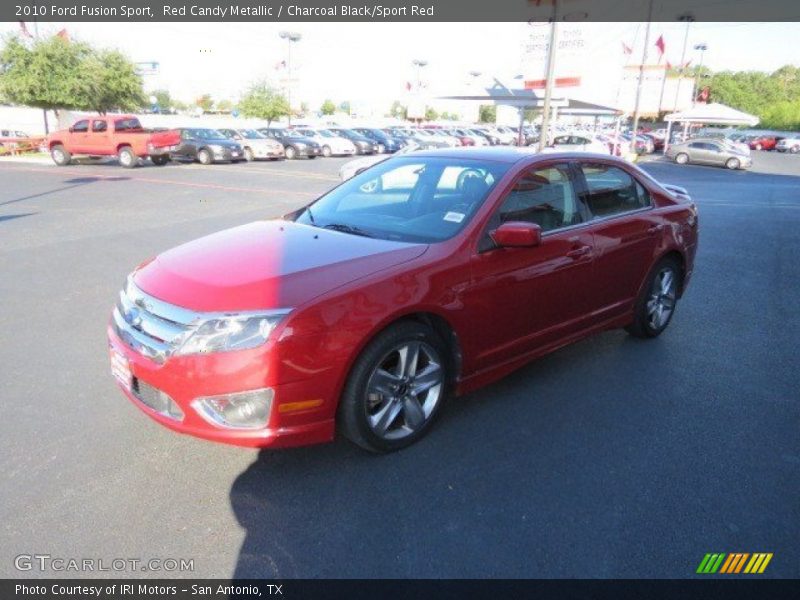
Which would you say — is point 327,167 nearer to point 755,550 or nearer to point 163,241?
point 163,241

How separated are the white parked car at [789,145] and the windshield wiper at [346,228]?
66643 millimetres

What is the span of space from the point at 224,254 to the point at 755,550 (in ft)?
10.0

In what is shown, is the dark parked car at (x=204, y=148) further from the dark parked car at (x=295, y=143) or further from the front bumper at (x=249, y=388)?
the front bumper at (x=249, y=388)

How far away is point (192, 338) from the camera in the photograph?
2.84 meters

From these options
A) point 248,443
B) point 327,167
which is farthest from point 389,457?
point 327,167

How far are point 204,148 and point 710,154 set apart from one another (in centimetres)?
2636

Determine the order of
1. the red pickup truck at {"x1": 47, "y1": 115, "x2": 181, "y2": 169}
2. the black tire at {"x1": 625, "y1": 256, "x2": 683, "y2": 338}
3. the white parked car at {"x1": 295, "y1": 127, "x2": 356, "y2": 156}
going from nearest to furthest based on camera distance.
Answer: the black tire at {"x1": 625, "y1": 256, "x2": 683, "y2": 338} → the red pickup truck at {"x1": 47, "y1": 115, "x2": 181, "y2": 169} → the white parked car at {"x1": 295, "y1": 127, "x2": 356, "y2": 156}

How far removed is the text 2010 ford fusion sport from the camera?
285 centimetres

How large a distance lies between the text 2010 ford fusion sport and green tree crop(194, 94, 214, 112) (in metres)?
114

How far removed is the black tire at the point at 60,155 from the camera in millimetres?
23406

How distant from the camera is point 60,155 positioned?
23531 millimetres

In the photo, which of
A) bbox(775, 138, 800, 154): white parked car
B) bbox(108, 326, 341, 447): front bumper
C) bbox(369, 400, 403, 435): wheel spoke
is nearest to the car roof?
bbox(369, 400, 403, 435): wheel spoke

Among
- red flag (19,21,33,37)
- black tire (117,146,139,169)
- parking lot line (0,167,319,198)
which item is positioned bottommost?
parking lot line (0,167,319,198)

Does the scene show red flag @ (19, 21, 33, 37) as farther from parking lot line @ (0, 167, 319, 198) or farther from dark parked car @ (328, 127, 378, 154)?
dark parked car @ (328, 127, 378, 154)
